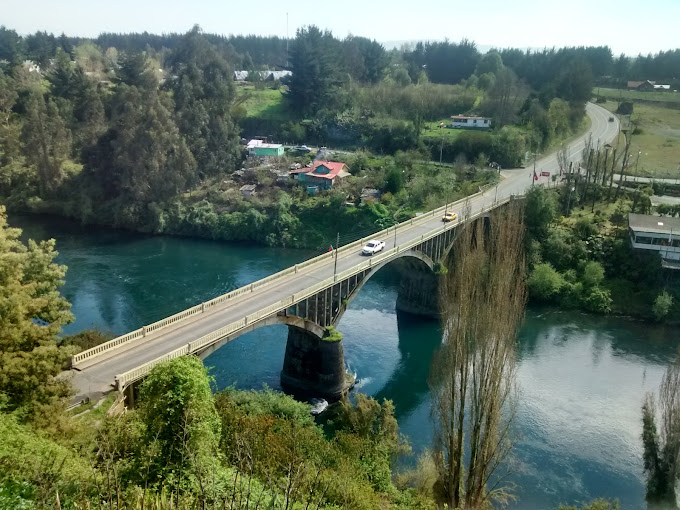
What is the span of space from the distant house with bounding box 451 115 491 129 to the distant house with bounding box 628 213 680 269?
38.5 metres

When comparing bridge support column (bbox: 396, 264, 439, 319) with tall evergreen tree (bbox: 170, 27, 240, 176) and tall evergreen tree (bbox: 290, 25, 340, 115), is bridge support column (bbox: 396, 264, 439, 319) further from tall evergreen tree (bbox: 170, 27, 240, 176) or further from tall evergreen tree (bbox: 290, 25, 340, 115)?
tall evergreen tree (bbox: 290, 25, 340, 115)

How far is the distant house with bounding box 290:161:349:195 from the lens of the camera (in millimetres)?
75125

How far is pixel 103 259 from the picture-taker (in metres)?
61.5

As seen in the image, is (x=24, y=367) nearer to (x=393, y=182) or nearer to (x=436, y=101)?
(x=393, y=182)

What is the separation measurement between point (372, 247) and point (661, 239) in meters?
27.7

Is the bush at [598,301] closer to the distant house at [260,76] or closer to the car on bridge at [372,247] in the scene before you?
the car on bridge at [372,247]

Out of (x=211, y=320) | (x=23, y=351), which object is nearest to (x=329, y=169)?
(x=211, y=320)

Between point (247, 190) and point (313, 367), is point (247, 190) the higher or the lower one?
the higher one

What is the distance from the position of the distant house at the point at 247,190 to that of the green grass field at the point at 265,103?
26.1 metres

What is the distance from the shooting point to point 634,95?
109188mm

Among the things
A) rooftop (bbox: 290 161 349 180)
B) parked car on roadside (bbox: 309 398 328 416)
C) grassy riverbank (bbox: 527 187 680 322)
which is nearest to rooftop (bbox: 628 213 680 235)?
grassy riverbank (bbox: 527 187 680 322)

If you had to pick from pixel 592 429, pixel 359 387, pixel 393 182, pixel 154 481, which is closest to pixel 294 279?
pixel 359 387

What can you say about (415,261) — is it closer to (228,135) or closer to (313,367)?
(313,367)

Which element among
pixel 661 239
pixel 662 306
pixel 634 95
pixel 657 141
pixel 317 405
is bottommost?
pixel 317 405
